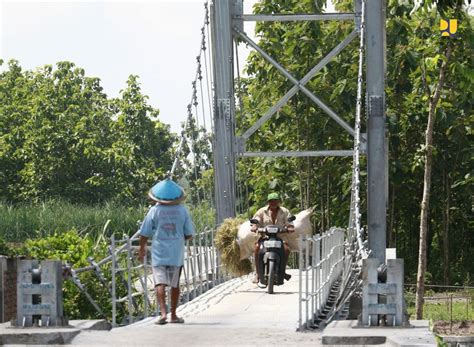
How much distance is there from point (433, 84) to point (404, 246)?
17.6 ft

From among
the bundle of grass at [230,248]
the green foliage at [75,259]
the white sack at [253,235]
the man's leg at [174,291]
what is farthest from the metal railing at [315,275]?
the green foliage at [75,259]

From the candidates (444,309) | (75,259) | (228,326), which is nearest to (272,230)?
(228,326)

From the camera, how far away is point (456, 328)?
2438 centimetres

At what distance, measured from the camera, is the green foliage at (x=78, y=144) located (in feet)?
151

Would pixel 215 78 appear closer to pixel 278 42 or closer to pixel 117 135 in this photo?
pixel 278 42

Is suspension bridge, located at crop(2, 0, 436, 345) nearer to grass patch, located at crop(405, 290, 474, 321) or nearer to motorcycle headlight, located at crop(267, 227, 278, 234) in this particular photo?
motorcycle headlight, located at crop(267, 227, 278, 234)

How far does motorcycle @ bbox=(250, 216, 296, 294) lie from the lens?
46.6ft

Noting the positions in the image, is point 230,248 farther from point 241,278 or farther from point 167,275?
point 167,275

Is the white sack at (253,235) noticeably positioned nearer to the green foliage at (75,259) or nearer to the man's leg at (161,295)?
the green foliage at (75,259)

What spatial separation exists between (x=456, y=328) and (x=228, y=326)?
46.1 ft

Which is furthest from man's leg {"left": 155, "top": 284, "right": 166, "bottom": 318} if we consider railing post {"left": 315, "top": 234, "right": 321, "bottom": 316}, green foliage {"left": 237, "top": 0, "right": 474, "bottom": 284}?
green foliage {"left": 237, "top": 0, "right": 474, "bottom": 284}

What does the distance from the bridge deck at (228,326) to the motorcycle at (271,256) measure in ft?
0.46

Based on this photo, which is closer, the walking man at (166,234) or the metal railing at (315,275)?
the metal railing at (315,275)

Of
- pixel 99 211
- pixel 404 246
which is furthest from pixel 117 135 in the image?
pixel 404 246
